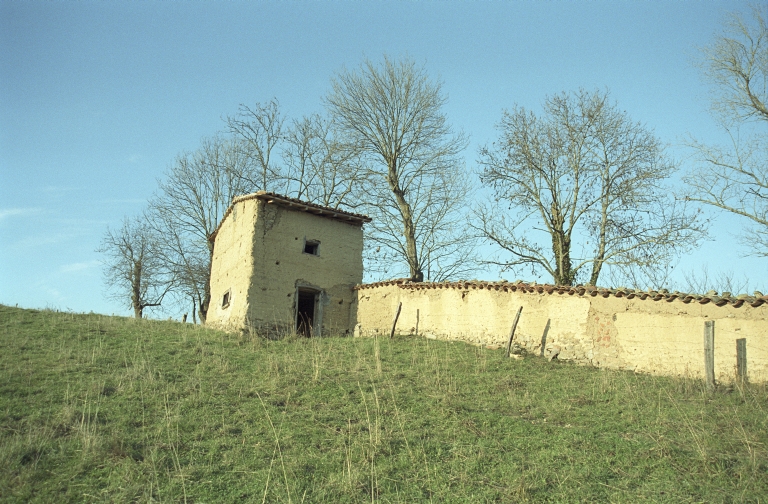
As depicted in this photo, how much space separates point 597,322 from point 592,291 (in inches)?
31.5

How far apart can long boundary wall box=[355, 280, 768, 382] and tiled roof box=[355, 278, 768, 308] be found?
22mm

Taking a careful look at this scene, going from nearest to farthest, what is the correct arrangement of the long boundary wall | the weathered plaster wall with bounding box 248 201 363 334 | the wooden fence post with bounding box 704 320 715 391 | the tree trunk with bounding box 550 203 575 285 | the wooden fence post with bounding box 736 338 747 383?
1. the wooden fence post with bounding box 704 320 715 391
2. the wooden fence post with bounding box 736 338 747 383
3. the long boundary wall
4. the weathered plaster wall with bounding box 248 201 363 334
5. the tree trunk with bounding box 550 203 575 285

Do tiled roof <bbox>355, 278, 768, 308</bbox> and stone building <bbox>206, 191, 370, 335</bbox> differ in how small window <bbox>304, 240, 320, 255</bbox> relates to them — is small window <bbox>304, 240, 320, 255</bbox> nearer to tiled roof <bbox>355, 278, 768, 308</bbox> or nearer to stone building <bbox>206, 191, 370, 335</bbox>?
stone building <bbox>206, 191, 370, 335</bbox>

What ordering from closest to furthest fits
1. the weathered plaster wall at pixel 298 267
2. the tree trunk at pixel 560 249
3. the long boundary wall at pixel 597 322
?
the long boundary wall at pixel 597 322 < the weathered plaster wall at pixel 298 267 < the tree trunk at pixel 560 249

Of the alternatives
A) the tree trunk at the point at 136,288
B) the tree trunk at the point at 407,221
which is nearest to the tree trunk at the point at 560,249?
the tree trunk at the point at 407,221

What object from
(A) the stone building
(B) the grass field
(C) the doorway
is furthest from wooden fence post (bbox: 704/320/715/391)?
(C) the doorway

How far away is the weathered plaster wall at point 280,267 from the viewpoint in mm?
18844

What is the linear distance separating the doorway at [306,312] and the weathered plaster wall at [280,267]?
0.98 ft

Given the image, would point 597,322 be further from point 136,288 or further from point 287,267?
point 136,288

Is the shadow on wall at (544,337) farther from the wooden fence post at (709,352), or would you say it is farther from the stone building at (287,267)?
the stone building at (287,267)

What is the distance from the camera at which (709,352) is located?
12320mm

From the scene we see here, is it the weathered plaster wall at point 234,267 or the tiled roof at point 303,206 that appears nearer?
the weathered plaster wall at point 234,267

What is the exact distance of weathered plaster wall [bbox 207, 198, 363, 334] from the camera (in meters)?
18.8


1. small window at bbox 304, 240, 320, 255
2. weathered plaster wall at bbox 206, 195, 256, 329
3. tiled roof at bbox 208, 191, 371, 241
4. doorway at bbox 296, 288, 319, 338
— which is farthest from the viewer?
small window at bbox 304, 240, 320, 255
